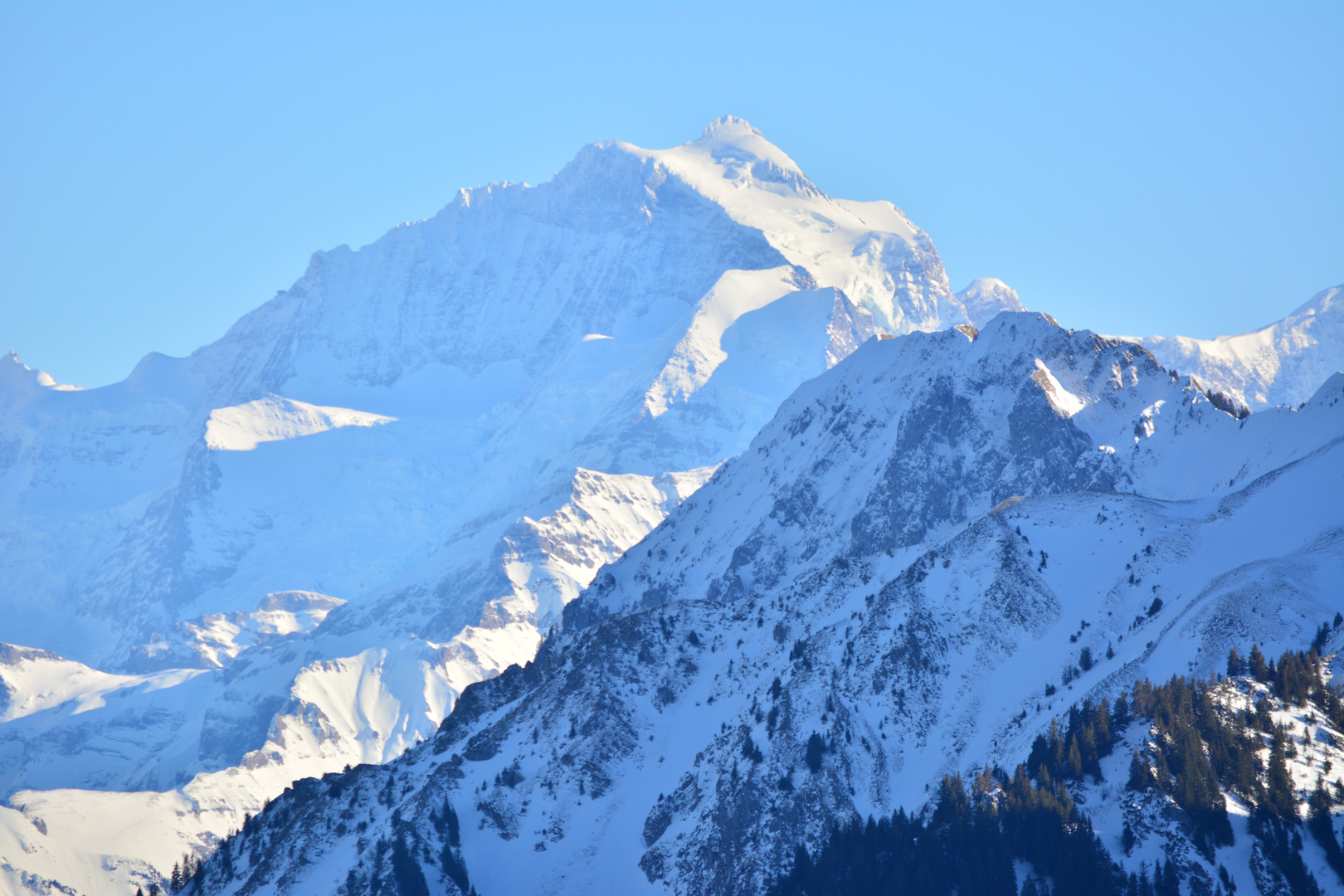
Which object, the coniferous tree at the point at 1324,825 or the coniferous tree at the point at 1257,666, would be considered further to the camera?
the coniferous tree at the point at 1257,666

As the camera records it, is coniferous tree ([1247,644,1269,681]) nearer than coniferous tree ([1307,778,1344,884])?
No

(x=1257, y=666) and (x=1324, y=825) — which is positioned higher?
(x=1257, y=666)

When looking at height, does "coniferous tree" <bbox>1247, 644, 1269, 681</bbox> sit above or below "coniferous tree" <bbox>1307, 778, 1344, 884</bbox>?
above

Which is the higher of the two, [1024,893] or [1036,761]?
[1036,761]

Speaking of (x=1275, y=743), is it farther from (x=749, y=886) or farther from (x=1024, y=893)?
(x=749, y=886)

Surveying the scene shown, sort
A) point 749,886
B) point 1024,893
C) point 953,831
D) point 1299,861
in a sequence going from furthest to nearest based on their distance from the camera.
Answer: point 749,886
point 953,831
point 1024,893
point 1299,861

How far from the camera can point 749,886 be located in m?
196

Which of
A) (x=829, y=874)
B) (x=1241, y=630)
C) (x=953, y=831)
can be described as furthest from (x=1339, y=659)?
(x=829, y=874)

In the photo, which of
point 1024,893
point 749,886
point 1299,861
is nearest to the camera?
point 1299,861

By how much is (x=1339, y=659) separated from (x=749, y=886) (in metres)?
75.3

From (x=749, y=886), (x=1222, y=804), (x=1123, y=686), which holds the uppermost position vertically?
(x=1123, y=686)

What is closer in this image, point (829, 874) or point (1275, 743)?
point (1275, 743)

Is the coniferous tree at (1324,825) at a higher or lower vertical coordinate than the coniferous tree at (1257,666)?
lower

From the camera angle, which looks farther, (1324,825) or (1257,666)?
(1257,666)
